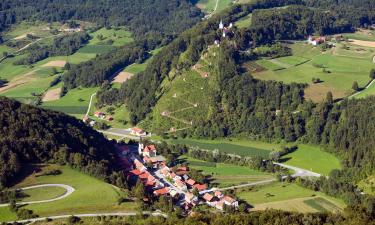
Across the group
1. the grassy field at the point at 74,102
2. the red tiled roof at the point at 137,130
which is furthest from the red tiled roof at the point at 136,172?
the grassy field at the point at 74,102

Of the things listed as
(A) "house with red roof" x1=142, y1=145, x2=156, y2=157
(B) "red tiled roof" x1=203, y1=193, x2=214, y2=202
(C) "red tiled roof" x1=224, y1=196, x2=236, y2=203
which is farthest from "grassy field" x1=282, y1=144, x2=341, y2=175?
(A) "house with red roof" x1=142, y1=145, x2=156, y2=157

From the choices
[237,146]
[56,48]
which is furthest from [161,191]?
[56,48]

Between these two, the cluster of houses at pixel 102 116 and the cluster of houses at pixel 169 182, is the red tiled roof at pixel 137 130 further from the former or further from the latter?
the cluster of houses at pixel 169 182

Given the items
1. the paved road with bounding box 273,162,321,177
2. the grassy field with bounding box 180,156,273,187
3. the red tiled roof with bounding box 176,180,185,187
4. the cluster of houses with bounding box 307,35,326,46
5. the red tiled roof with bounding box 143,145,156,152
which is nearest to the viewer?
the red tiled roof with bounding box 176,180,185,187

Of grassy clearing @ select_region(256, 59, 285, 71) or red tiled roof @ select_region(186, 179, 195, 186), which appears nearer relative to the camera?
red tiled roof @ select_region(186, 179, 195, 186)

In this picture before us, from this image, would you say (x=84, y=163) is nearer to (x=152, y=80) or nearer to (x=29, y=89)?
(x=152, y=80)

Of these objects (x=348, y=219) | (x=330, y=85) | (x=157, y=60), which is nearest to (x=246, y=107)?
(x=330, y=85)

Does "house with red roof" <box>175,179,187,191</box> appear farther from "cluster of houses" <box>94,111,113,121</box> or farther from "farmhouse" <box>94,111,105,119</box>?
"farmhouse" <box>94,111,105,119</box>
